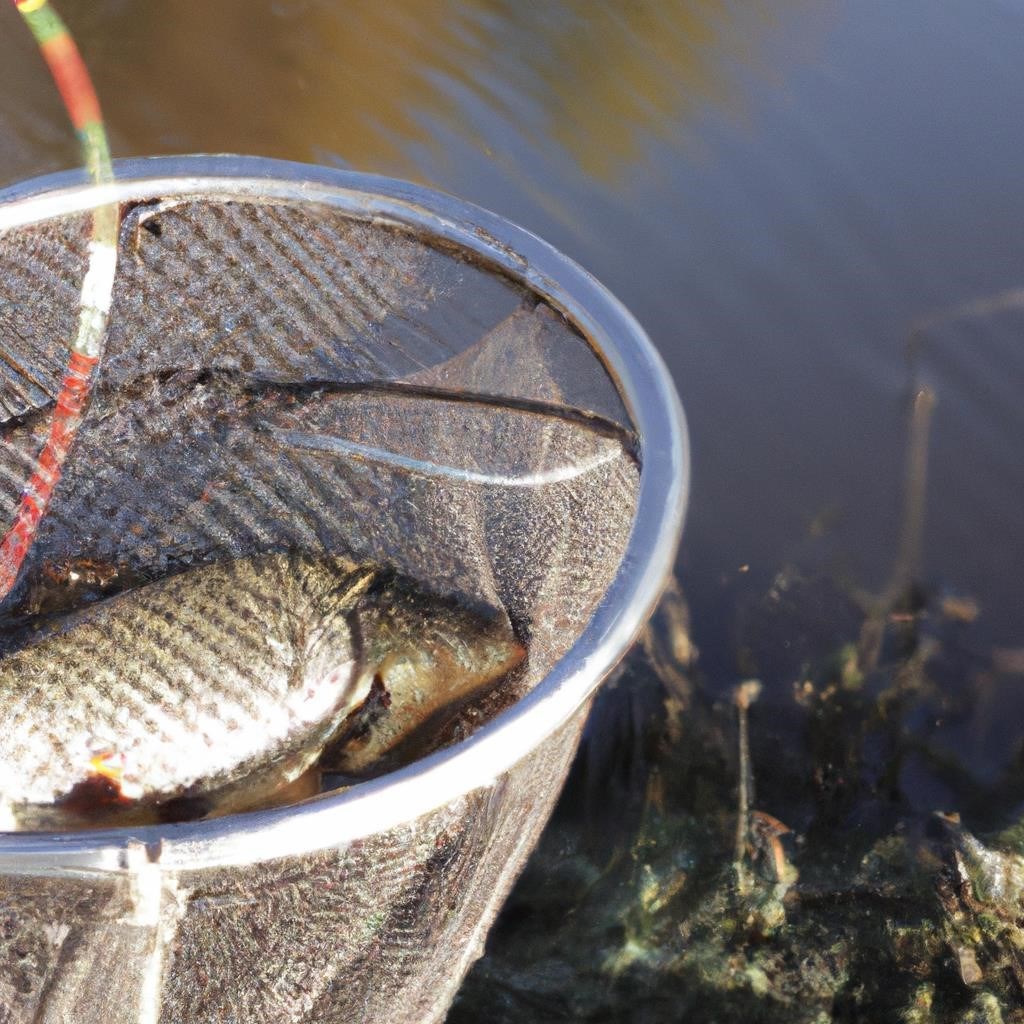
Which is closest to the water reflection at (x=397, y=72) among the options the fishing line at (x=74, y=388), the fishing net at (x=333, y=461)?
the fishing line at (x=74, y=388)

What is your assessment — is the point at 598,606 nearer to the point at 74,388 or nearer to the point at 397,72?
the point at 74,388

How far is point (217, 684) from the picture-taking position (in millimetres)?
1672

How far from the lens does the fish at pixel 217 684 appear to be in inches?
62.5

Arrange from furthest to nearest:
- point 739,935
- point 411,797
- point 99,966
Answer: point 739,935 → point 99,966 → point 411,797

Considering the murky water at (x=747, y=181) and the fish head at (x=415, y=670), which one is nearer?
the fish head at (x=415, y=670)

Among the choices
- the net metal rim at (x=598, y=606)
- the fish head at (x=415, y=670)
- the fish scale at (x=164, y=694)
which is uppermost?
the net metal rim at (x=598, y=606)

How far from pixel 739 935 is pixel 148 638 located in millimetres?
1216

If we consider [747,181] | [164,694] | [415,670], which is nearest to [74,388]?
[164,694]

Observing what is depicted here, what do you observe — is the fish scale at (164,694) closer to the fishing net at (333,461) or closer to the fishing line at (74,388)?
the fishing net at (333,461)

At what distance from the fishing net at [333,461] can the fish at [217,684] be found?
0.09 metres

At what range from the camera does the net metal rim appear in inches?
43.3

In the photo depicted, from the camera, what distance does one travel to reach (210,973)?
140 cm

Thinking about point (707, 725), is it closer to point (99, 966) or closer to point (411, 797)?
point (411, 797)

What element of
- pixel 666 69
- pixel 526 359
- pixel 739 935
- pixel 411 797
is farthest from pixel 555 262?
pixel 666 69
